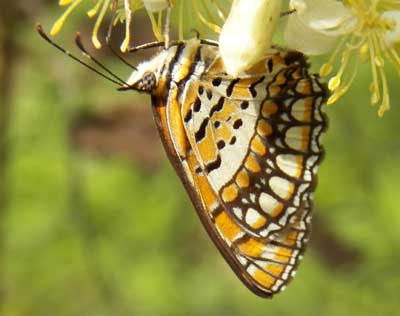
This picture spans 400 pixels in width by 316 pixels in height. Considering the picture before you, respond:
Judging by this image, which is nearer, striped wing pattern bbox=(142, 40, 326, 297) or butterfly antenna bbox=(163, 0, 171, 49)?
butterfly antenna bbox=(163, 0, 171, 49)

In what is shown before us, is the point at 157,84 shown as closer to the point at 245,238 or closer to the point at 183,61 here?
the point at 183,61

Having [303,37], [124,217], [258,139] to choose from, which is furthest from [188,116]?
[124,217]

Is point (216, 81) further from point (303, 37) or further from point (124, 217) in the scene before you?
point (124, 217)

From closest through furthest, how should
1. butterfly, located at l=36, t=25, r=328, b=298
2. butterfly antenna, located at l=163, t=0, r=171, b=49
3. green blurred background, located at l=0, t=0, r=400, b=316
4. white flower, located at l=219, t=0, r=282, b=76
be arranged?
white flower, located at l=219, t=0, r=282, b=76 → butterfly antenna, located at l=163, t=0, r=171, b=49 → butterfly, located at l=36, t=25, r=328, b=298 → green blurred background, located at l=0, t=0, r=400, b=316

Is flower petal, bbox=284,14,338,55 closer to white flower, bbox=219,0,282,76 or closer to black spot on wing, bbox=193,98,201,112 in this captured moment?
white flower, bbox=219,0,282,76

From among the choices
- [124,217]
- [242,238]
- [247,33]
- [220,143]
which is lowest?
[124,217]

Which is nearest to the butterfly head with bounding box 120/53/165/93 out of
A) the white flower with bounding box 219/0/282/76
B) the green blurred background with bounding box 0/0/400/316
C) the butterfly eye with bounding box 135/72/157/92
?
the butterfly eye with bounding box 135/72/157/92
